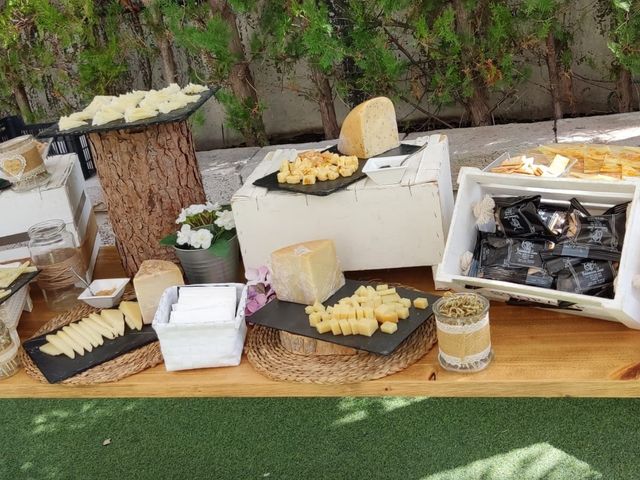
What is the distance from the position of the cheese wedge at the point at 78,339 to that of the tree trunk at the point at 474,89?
2329 millimetres

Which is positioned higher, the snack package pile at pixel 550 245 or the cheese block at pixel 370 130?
the cheese block at pixel 370 130

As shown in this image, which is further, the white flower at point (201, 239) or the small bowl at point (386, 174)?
the white flower at point (201, 239)

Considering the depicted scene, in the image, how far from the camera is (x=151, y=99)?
5.71 ft

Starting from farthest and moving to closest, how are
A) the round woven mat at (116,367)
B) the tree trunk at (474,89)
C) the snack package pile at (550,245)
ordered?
the tree trunk at (474,89) → the round woven mat at (116,367) → the snack package pile at (550,245)

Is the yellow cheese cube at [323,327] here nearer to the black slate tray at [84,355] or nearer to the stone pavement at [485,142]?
the black slate tray at [84,355]

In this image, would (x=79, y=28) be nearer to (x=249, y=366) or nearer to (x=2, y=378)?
(x=2, y=378)

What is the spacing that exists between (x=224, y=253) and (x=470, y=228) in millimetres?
573

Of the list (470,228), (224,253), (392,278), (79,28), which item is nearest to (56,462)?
(224,253)

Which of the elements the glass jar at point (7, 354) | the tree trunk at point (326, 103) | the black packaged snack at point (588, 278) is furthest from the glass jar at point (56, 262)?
the tree trunk at point (326, 103)

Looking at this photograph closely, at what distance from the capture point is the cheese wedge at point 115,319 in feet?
5.26

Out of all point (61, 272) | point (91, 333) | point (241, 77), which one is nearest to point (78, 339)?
point (91, 333)

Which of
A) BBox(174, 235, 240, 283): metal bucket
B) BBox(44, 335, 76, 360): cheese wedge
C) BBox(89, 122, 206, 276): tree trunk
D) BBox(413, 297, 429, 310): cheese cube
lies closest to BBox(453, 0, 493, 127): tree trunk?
BBox(89, 122, 206, 276): tree trunk

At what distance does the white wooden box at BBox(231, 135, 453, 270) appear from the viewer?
60.8 inches

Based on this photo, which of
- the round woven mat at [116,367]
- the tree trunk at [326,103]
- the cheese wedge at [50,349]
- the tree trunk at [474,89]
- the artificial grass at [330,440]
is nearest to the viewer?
the round woven mat at [116,367]
